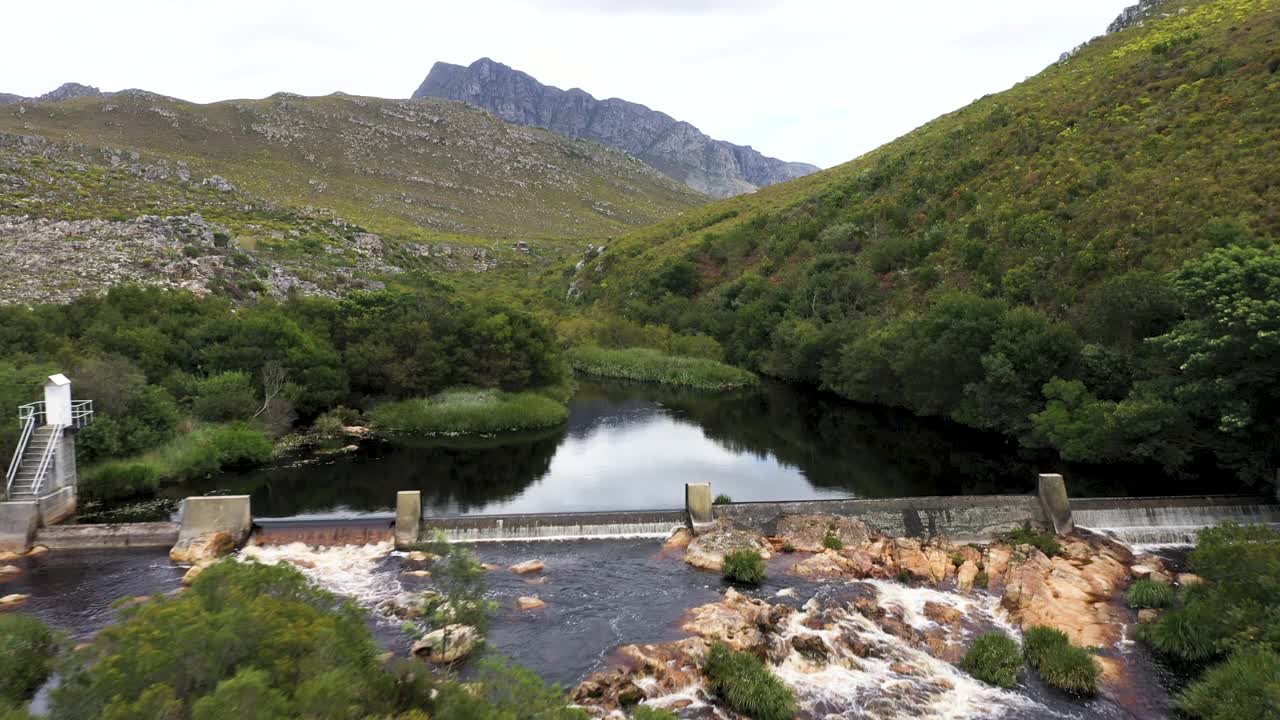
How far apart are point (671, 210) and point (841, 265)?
372 ft

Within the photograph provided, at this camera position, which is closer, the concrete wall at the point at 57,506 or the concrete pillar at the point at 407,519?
the concrete pillar at the point at 407,519

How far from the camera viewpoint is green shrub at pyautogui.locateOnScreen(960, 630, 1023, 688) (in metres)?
16.4

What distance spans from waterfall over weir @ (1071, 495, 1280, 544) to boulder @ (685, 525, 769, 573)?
10869 millimetres

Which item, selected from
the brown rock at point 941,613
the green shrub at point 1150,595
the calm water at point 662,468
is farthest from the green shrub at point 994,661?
the calm water at point 662,468

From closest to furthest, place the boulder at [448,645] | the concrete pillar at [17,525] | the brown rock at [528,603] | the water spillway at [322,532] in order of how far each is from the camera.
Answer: the boulder at [448,645], the brown rock at [528,603], the concrete pillar at [17,525], the water spillway at [322,532]

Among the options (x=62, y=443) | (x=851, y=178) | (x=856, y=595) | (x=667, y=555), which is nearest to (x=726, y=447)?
(x=667, y=555)

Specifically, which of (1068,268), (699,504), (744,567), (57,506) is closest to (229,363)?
(57,506)

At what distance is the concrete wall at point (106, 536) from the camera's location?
2291 cm

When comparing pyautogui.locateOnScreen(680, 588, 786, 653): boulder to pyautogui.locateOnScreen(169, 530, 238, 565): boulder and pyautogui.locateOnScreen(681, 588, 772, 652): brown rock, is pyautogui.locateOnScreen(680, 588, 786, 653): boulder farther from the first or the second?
pyautogui.locateOnScreen(169, 530, 238, 565): boulder

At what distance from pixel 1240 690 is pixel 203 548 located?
25933mm

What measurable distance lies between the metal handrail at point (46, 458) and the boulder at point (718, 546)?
21.0m

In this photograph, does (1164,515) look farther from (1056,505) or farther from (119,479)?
(119,479)

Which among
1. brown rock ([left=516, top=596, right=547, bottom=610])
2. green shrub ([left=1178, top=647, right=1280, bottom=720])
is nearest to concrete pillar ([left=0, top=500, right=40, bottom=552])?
brown rock ([left=516, top=596, right=547, bottom=610])

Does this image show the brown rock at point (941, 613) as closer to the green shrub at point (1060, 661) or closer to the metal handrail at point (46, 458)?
the green shrub at point (1060, 661)
